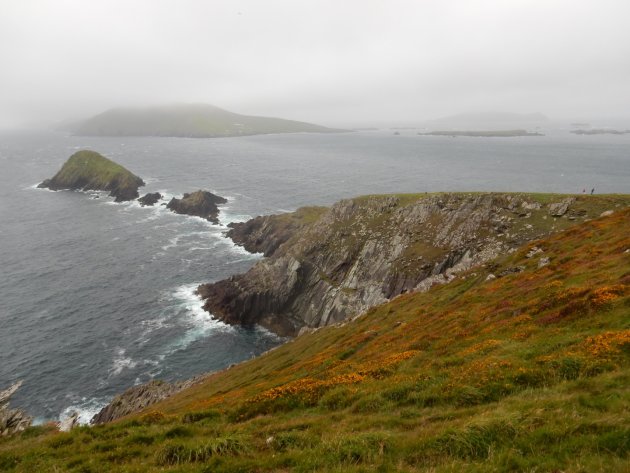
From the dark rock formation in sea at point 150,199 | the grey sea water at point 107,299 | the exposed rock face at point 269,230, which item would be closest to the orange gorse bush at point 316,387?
the grey sea water at point 107,299

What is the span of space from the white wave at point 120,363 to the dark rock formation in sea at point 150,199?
110 m

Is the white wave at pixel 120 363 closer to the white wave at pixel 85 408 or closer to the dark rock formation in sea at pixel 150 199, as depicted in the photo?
the white wave at pixel 85 408

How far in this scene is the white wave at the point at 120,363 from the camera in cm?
6388

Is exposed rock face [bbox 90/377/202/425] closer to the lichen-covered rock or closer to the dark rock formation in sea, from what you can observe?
the lichen-covered rock

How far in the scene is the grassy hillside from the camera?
11430 mm

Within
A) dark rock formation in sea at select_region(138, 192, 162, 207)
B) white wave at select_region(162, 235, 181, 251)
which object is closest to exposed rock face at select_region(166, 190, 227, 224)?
dark rock formation in sea at select_region(138, 192, 162, 207)

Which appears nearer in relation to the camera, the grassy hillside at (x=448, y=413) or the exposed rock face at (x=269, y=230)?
the grassy hillside at (x=448, y=413)

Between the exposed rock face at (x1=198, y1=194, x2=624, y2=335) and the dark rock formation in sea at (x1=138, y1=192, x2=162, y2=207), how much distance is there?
9279cm

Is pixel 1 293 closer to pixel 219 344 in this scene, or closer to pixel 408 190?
pixel 219 344

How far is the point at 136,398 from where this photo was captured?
53.2 meters

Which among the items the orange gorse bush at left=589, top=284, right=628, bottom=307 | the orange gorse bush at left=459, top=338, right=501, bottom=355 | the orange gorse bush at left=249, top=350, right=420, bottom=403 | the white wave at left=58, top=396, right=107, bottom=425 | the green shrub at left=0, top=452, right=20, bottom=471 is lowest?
the white wave at left=58, top=396, right=107, bottom=425

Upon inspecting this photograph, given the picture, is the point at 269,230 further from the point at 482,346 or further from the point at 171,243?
the point at 482,346

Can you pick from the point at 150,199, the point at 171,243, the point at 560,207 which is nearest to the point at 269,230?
the point at 171,243

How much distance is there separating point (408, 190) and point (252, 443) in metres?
168
